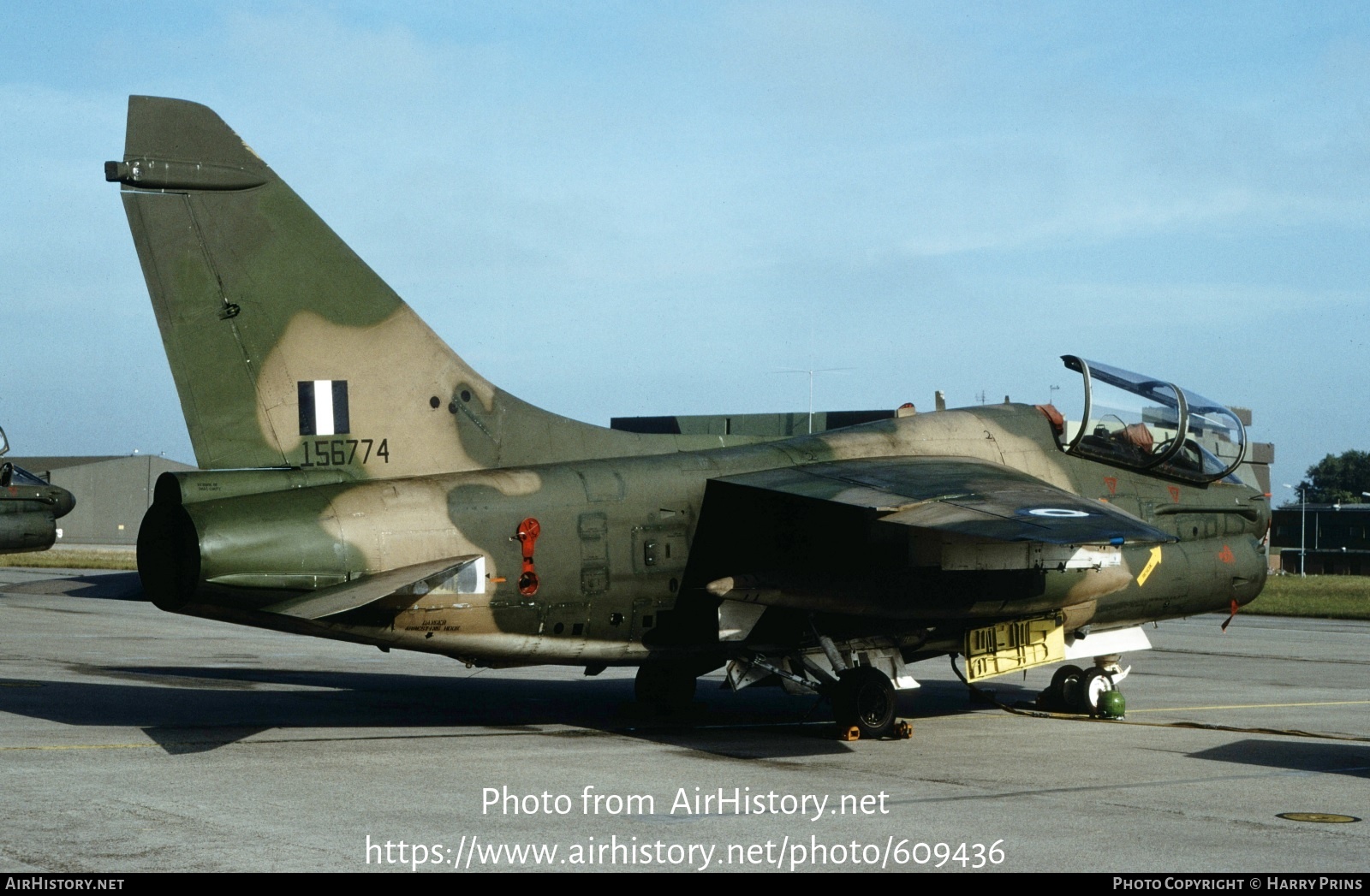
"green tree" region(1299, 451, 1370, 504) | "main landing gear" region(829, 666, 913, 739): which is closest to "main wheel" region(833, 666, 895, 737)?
"main landing gear" region(829, 666, 913, 739)

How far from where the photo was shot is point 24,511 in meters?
30.2

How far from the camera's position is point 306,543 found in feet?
38.6

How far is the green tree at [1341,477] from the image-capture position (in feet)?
463

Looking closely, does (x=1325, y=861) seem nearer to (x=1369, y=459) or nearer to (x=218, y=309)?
(x=218, y=309)

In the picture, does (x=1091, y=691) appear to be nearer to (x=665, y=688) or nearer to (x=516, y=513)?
(x=665, y=688)

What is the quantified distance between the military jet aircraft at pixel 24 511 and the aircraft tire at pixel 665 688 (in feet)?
62.9

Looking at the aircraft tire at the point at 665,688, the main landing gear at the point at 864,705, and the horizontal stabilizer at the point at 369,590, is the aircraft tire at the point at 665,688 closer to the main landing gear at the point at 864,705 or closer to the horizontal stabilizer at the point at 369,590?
the main landing gear at the point at 864,705

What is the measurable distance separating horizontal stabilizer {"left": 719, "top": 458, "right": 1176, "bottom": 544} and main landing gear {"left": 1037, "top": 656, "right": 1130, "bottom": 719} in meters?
3.12

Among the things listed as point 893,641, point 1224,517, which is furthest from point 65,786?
point 1224,517

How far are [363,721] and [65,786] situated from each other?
184 inches

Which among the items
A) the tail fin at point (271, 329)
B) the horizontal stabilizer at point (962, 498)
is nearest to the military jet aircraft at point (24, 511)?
the tail fin at point (271, 329)

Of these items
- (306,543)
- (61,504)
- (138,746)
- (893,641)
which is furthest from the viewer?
(61,504)

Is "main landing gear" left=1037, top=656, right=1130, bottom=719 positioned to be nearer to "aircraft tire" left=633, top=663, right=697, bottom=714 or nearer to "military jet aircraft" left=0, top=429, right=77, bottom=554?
"aircraft tire" left=633, top=663, right=697, bottom=714

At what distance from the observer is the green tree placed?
141 m
